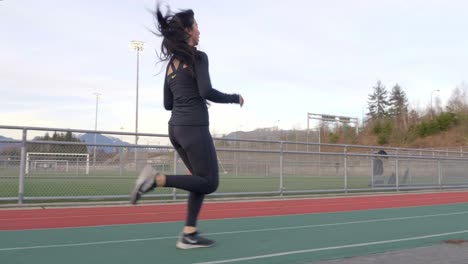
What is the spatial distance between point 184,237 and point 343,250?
150cm

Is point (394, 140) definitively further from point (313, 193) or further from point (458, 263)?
point (458, 263)

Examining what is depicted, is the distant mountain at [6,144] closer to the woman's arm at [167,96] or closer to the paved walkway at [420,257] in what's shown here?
the woman's arm at [167,96]

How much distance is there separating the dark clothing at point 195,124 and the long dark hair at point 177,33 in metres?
0.07

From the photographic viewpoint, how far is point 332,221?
721 cm

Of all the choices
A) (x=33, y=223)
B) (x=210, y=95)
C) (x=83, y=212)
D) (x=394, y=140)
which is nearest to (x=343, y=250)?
(x=210, y=95)

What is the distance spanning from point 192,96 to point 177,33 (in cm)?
56

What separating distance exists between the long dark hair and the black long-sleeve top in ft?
0.23

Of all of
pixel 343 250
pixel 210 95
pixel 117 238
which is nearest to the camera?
pixel 210 95

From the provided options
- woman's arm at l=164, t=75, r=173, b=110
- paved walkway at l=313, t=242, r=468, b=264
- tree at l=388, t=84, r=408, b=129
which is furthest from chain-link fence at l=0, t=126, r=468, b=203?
tree at l=388, t=84, r=408, b=129

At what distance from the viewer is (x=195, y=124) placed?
418cm

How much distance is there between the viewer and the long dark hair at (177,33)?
416 cm

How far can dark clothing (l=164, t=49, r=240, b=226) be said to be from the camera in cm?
409

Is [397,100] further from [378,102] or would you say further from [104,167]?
[104,167]

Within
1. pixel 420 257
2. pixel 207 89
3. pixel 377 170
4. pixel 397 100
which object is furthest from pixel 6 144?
pixel 397 100
